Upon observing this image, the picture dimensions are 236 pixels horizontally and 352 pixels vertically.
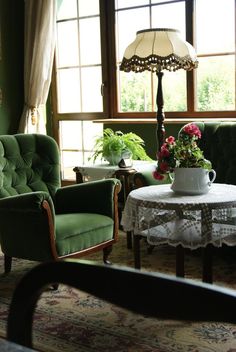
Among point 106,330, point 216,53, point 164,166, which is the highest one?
point 216,53

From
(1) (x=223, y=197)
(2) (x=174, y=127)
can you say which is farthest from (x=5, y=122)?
(1) (x=223, y=197)

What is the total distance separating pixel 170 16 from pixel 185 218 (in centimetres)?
259

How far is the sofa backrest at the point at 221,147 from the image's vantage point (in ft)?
12.5

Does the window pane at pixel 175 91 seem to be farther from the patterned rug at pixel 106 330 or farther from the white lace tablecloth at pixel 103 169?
the patterned rug at pixel 106 330

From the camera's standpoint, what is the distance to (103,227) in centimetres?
332

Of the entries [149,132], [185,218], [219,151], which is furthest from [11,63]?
[185,218]

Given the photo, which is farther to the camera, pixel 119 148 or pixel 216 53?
pixel 216 53

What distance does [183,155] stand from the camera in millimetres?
2963

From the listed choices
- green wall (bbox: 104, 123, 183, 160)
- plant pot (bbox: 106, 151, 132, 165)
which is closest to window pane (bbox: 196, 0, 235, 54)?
green wall (bbox: 104, 123, 183, 160)

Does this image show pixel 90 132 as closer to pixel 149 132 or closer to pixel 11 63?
pixel 149 132

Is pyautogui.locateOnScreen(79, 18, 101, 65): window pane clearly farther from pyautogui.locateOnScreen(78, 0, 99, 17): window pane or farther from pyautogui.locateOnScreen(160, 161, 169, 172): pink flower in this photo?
pyautogui.locateOnScreen(160, 161, 169, 172): pink flower

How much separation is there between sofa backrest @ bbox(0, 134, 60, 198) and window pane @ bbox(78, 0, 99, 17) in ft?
6.85

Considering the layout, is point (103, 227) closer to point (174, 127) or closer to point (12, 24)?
point (174, 127)

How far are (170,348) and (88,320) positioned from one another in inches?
19.9
